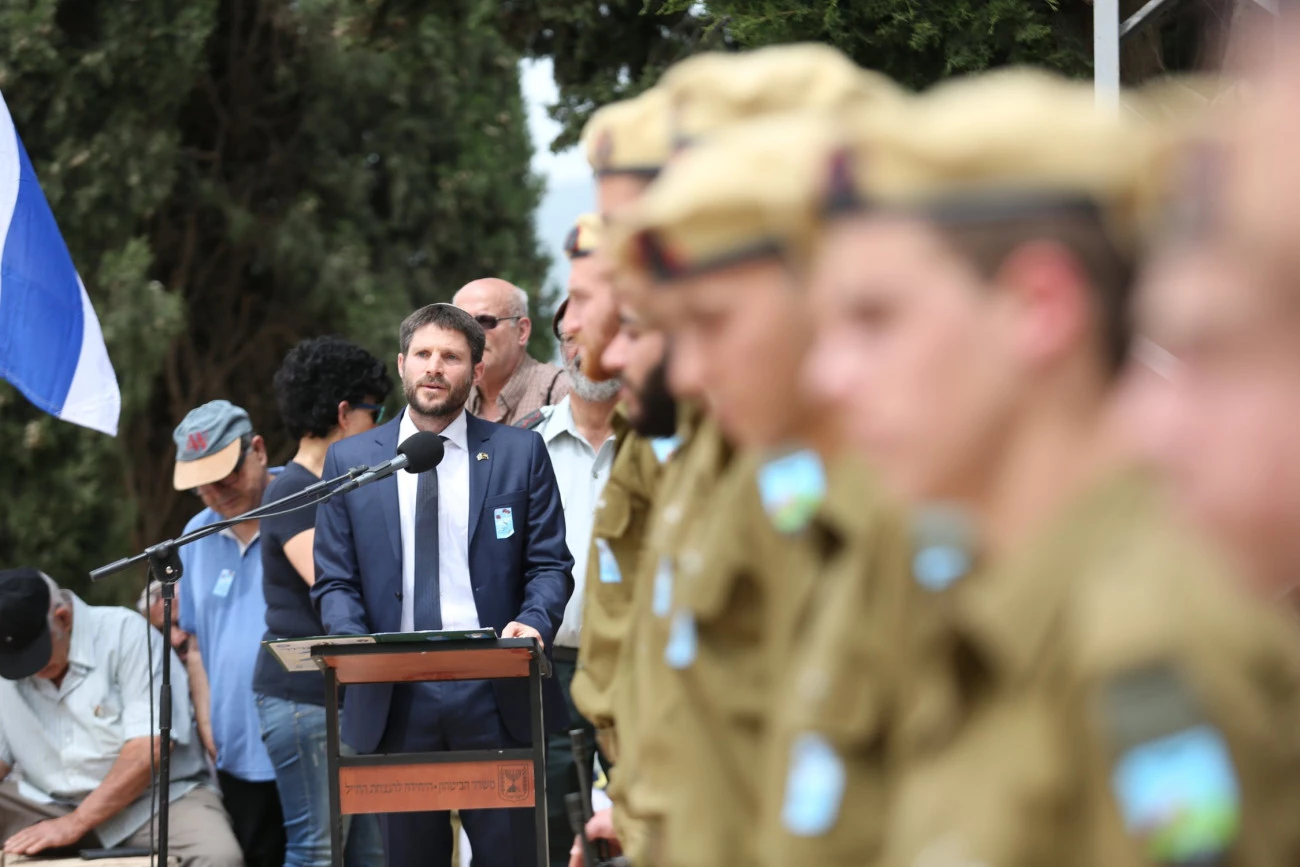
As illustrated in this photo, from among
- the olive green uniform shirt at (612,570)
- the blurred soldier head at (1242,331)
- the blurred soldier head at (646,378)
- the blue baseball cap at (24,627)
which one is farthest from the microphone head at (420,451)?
the blurred soldier head at (1242,331)

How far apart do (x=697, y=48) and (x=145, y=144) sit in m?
4.83

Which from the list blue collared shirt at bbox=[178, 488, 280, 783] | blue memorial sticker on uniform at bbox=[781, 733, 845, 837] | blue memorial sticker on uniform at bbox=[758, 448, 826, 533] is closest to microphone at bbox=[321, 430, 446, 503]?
blue collared shirt at bbox=[178, 488, 280, 783]

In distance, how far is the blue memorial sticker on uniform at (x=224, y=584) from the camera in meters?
6.41

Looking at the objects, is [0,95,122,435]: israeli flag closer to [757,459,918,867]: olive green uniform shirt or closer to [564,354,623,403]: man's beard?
[564,354,623,403]: man's beard

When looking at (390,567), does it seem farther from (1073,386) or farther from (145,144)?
(145,144)

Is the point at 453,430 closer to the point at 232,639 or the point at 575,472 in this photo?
the point at 575,472

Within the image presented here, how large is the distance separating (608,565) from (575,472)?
225cm

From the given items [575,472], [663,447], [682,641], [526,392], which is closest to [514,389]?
[526,392]

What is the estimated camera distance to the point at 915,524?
155cm

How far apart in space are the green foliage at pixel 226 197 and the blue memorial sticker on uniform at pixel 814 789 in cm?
841

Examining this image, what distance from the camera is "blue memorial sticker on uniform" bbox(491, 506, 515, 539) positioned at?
508 cm

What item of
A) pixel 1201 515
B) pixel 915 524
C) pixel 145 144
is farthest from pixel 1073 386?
pixel 145 144

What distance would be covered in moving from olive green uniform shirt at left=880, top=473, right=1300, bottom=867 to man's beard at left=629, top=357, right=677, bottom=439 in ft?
4.33

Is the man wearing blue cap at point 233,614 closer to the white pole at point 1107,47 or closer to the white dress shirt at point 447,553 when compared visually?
the white dress shirt at point 447,553
